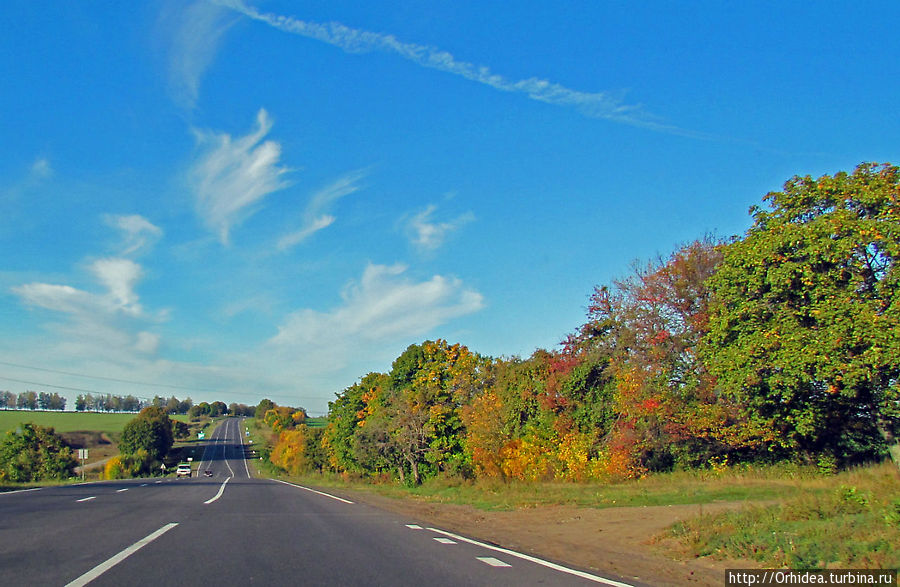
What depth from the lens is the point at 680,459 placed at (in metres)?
31.1

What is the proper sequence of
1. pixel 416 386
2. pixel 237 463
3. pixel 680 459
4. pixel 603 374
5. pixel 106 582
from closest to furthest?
pixel 106 582, pixel 680 459, pixel 603 374, pixel 416 386, pixel 237 463

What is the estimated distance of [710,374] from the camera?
89.2 feet

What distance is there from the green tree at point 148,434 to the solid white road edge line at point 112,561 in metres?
123

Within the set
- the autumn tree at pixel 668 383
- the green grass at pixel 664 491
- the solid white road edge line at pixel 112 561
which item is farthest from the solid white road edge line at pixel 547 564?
the autumn tree at pixel 668 383

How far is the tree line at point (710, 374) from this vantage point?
18484 mm

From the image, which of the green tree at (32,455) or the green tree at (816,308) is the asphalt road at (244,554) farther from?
the green tree at (32,455)

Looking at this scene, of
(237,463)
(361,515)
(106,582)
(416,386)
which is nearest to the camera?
(106,582)

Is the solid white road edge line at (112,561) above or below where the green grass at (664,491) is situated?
above

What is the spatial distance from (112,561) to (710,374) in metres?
25.0

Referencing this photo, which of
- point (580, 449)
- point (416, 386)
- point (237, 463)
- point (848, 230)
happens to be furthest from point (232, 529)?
point (237, 463)

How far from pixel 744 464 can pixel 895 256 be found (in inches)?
557

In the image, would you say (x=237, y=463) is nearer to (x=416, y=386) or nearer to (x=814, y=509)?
(x=416, y=386)

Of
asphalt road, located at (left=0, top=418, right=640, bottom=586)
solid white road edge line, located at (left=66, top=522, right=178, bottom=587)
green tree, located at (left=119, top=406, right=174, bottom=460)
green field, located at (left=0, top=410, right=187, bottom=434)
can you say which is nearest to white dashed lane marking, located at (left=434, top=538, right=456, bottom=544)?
asphalt road, located at (left=0, top=418, right=640, bottom=586)

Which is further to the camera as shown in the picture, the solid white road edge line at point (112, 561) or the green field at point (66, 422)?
the green field at point (66, 422)
